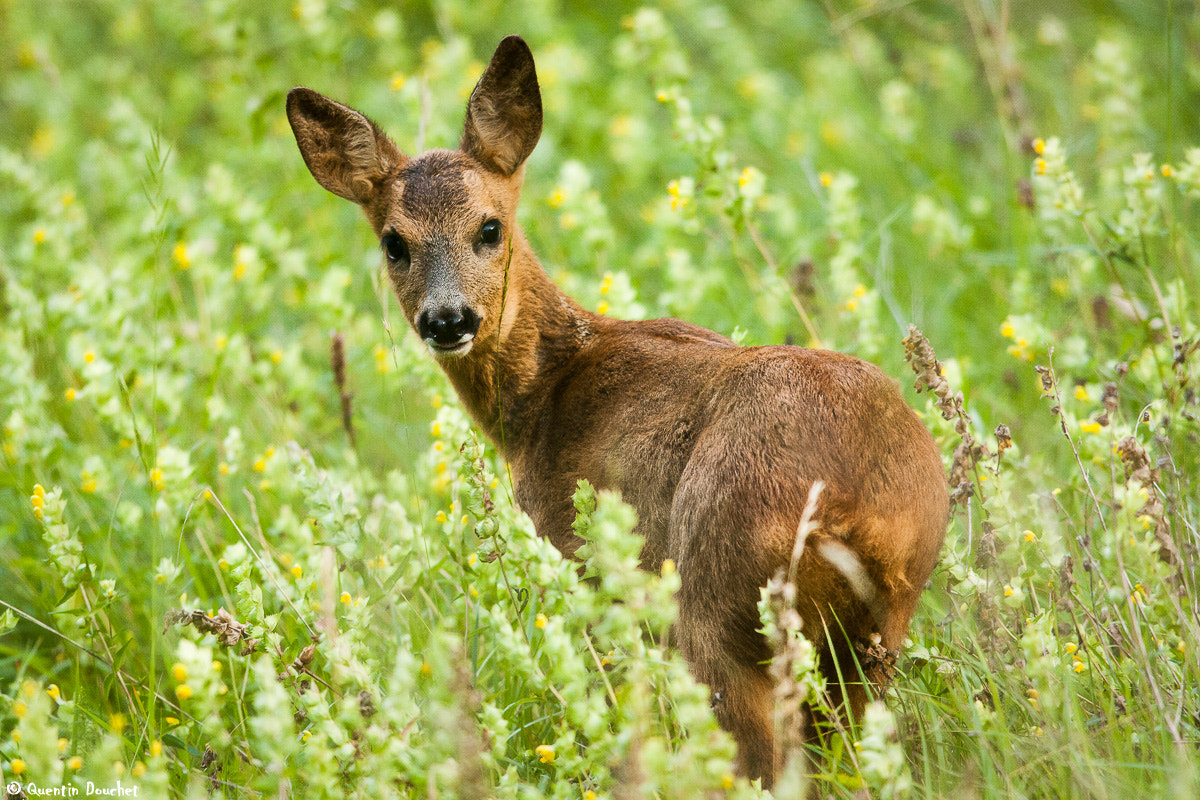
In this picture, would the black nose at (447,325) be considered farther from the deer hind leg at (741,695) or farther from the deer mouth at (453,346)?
the deer hind leg at (741,695)

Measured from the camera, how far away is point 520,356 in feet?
14.0

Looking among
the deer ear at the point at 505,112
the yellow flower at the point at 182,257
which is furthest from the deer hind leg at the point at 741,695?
the yellow flower at the point at 182,257

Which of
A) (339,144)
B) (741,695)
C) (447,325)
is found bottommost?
(741,695)

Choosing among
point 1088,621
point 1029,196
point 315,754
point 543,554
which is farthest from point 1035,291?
point 315,754

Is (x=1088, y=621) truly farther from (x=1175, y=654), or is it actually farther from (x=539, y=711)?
(x=539, y=711)

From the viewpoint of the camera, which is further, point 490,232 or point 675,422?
point 490,232

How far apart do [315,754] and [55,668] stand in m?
2.24

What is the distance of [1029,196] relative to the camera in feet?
18.6

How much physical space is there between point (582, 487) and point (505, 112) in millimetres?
2378

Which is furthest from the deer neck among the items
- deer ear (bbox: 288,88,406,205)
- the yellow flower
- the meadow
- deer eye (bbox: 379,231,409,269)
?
the yellow flower

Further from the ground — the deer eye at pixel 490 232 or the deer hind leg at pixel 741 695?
Answer: the deer eye at pixel 490 232

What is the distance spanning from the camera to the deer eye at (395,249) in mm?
4297

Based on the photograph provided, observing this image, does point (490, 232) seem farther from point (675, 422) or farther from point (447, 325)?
point (675, 422)

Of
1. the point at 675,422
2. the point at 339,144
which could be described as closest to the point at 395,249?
the point at 339,144
